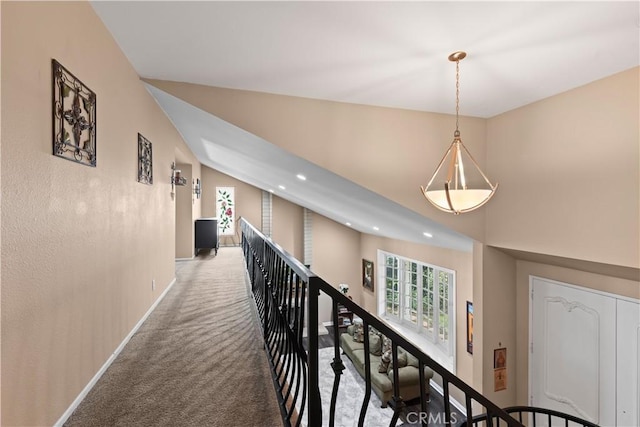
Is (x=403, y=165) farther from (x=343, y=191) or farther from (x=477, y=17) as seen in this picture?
(x=477, y=17)

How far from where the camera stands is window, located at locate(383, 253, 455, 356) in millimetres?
6211

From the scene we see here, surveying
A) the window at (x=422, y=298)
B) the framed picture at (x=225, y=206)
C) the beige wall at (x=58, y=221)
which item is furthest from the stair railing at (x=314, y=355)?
the framed picture at (x=225, y=206)

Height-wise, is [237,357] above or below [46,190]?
below

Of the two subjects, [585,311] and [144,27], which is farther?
[585,311]

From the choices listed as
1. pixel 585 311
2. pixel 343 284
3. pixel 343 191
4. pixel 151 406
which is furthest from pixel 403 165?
pixel 343 284

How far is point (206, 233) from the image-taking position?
7.81m

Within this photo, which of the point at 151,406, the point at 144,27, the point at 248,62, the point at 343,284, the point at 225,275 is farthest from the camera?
the point at 343,284

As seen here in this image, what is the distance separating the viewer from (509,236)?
412 cm

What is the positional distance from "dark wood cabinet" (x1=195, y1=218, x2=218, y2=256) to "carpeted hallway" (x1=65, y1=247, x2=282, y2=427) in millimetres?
4151

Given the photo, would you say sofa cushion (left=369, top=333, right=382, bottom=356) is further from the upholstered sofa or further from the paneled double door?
the paneled double door

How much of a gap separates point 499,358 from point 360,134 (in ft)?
12.2

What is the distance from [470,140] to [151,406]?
445 cm

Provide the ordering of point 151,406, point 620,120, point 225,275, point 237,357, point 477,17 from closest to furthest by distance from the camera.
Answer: point 151,406 → point 477,17 → point 237,357 → point 620,120 → point 225,275

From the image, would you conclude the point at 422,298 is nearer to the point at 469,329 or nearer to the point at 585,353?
the point at 469,329
